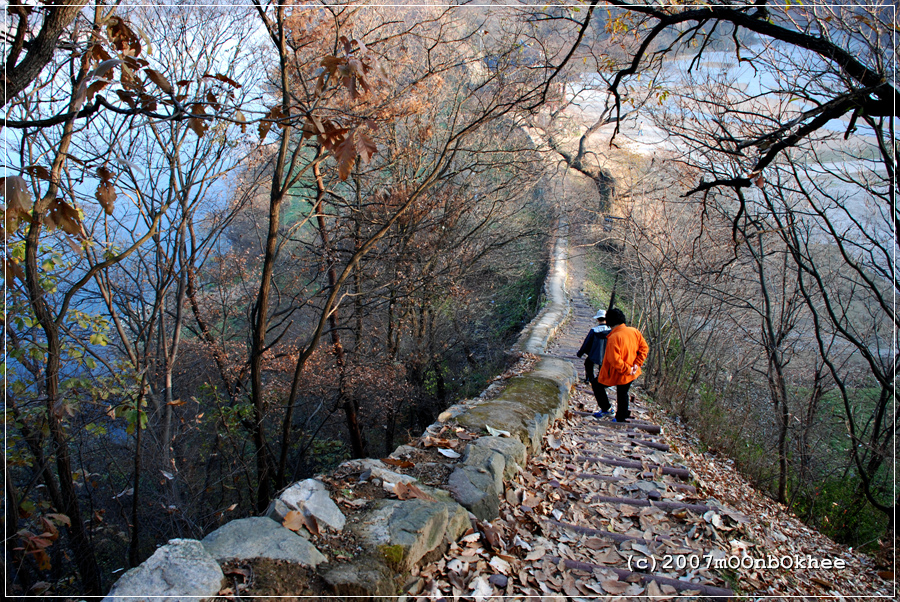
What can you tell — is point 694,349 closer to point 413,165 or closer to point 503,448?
point 413,165

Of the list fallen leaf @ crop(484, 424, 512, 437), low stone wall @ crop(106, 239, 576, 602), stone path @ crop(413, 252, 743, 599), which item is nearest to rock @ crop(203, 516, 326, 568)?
low stone wall @ crop(106, 239, 576, 602)

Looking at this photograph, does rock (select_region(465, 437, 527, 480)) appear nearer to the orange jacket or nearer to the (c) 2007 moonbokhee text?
the (c) 2007 moonbokhee text

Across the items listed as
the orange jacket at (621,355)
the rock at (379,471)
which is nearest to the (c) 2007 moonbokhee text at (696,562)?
the rock at (379,471)

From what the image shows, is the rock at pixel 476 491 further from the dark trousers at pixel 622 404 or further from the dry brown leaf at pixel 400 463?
the dark trousers at pixel 622 404

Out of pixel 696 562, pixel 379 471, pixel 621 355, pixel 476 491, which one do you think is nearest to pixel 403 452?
pixel 379 471

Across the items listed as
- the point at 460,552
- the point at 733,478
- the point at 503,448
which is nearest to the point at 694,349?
the point at 733,478

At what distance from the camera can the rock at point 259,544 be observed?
93.2 inches

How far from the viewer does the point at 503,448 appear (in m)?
4.39

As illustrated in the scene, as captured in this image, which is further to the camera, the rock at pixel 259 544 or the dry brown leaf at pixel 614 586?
the dry brown leaf at pixel 614 586

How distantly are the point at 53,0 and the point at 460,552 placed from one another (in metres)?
3.77

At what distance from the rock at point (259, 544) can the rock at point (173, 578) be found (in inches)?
4.8

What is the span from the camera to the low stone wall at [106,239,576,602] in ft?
6.93

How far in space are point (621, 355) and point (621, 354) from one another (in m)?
0.01

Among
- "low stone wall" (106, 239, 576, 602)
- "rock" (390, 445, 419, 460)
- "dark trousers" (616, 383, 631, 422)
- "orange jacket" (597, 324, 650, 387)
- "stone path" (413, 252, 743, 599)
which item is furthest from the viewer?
"dark trousers" (616, 383, 631, 422)
